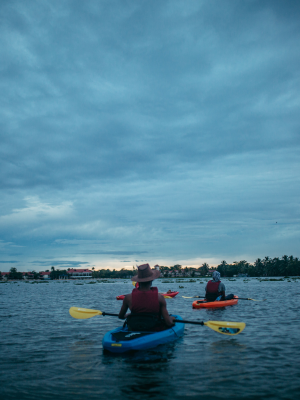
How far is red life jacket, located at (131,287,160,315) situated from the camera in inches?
343

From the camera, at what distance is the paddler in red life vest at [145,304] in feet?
28.5

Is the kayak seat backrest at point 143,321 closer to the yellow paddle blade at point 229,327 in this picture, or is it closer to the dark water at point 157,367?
the dark water at point 157,367

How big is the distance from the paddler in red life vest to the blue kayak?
262mm

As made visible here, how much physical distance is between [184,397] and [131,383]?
4.05 feet

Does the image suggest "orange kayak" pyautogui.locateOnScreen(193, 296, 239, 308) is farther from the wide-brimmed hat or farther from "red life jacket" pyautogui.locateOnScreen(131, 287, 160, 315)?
the wide-brimmed hat

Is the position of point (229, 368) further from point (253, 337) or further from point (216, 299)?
point (216, 299)

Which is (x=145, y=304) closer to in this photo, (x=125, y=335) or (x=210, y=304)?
(x=125, y=335)

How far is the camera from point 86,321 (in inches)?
590

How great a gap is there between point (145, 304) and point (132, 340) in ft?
3.20

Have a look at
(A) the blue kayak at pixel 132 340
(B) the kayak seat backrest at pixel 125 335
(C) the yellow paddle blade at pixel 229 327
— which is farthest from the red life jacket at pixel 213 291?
(B) the kayak seat backrest at pixel 125 335

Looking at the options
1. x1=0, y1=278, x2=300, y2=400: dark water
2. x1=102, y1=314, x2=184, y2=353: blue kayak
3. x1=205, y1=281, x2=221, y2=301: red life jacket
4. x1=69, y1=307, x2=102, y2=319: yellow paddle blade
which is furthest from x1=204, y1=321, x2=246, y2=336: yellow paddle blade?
x1=205, y1=281, x2=221, y2=301: red life jacket

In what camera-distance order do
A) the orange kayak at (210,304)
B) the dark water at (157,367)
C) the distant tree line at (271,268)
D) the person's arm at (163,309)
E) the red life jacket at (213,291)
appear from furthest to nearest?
the distant tree line at (271,268) → the red life jacket at (213,291) → the orange kayak at (210,304) → the person's arm at (163,309) → the dark water at (157,367)

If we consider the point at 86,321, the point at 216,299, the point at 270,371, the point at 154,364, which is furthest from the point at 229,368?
the point at 216,299

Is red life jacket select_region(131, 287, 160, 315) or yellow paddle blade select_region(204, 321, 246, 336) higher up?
red life jacket select_region(131, 287, 160, 315)
